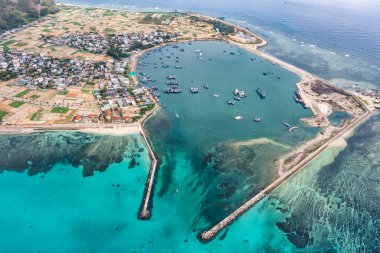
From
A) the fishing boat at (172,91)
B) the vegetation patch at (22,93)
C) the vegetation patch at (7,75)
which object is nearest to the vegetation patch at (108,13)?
the vegetation patch at (7,75)

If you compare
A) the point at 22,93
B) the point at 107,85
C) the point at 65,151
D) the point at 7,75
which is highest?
the point at 7,75

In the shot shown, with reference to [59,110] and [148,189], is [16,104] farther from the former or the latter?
[148,189]

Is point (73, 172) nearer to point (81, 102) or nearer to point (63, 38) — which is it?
point (81, 102)

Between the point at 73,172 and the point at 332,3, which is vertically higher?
the point at 332,3

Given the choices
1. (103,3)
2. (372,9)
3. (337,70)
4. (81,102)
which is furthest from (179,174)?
(372,9)

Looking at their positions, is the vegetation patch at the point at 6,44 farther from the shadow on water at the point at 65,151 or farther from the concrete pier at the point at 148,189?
the concrete pier at the point at 148,189

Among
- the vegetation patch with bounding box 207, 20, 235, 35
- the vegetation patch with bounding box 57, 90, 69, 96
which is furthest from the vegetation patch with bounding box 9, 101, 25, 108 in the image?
the vegetation patch with bounding box 207, 20, 235, 35

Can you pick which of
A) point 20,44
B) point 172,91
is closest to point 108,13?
point 20,44

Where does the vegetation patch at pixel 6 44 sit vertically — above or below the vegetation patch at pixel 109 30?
below
